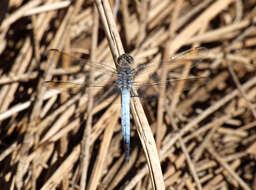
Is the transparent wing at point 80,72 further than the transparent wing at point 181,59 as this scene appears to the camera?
Yes

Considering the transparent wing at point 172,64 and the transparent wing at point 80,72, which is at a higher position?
the transparent wing at point 80,72

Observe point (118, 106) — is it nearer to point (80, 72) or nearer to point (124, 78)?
point (124, 78)

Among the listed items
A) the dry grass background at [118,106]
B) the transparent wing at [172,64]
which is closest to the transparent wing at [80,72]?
the dry grass background at [118,106]

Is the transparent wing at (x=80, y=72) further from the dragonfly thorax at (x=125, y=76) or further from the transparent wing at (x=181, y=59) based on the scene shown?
the transparent wing at (x=181, y=59)

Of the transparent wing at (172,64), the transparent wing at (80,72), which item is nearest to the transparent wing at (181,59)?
the transparent wing at (172,64)

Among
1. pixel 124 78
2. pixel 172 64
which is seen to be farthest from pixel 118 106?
pixel 172 64

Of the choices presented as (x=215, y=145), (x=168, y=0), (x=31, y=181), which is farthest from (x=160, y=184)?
(x=168, y=0)

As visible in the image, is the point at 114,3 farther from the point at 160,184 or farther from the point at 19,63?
the point at 160,184

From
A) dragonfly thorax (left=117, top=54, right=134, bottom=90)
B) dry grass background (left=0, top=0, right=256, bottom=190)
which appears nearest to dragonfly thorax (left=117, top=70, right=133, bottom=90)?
dragonfly thorax (left=117, top=54, right=134, bottom=90)
